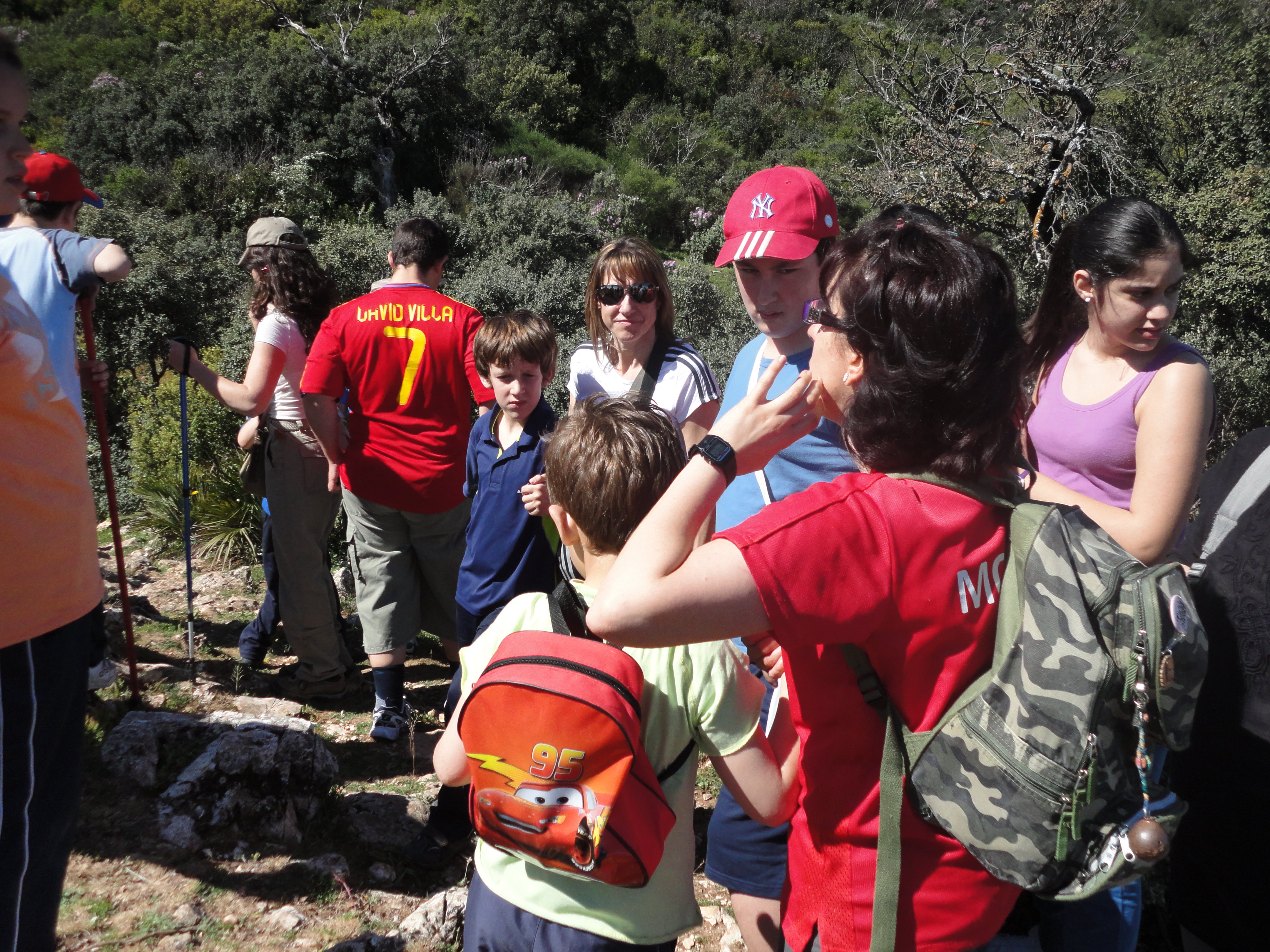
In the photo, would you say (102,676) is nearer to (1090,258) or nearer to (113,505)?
Result: (113,505)

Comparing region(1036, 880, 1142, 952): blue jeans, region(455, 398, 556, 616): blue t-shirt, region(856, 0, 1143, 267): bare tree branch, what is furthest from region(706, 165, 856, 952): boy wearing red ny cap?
region(856, 0, 1143, 267): bare tree branch

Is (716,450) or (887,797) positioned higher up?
(716,450)

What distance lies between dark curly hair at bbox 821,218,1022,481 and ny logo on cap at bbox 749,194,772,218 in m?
1.01

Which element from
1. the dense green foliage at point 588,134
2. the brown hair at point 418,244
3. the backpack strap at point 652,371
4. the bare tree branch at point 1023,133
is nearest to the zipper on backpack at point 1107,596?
the backpack strap at point 652,371

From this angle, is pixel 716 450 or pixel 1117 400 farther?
pixel 1117 400

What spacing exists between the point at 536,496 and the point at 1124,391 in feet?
5.15

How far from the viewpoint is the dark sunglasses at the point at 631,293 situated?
2807mm

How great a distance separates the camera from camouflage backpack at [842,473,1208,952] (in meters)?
1.09

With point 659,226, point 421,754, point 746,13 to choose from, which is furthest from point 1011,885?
point 746,13

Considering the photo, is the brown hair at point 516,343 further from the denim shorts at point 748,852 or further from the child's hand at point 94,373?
the child's hand at point 94,373

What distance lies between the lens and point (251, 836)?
277cm

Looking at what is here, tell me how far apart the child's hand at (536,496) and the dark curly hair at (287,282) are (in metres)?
1.89

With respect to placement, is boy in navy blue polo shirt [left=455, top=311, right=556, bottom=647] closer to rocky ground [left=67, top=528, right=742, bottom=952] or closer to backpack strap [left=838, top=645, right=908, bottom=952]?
rocky ground [left=67, top=528, right=742, bottom=952]

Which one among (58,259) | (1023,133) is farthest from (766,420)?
(1023,133)
